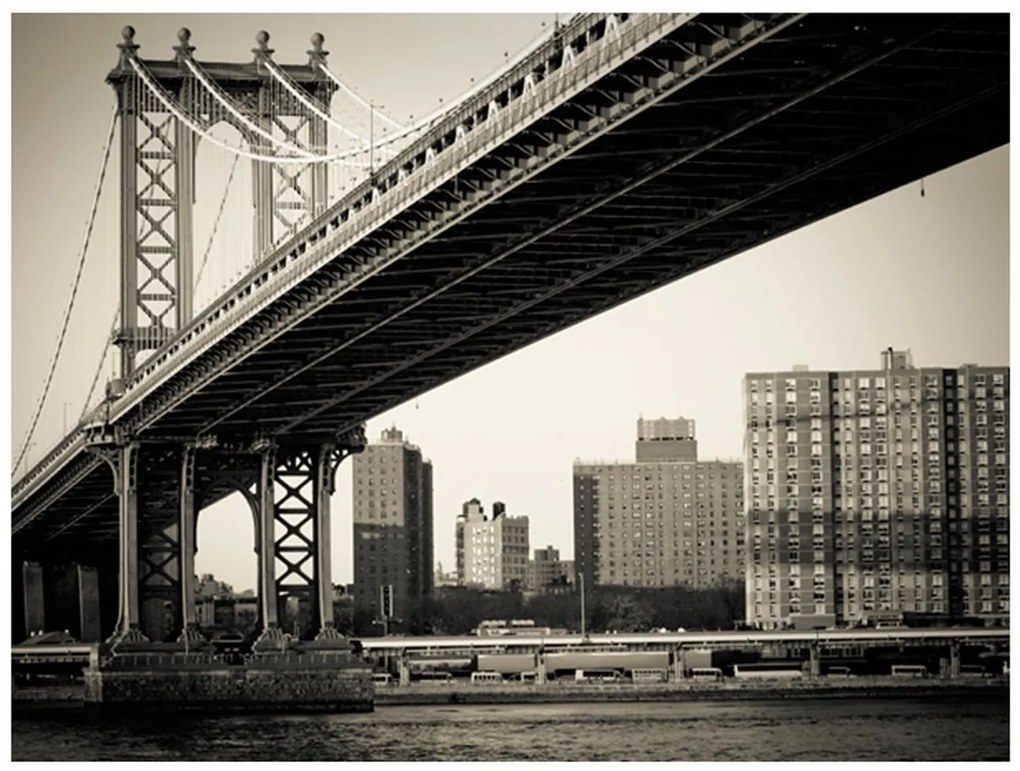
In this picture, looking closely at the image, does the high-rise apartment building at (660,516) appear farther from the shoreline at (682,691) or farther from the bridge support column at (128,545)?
the bridge support column at (128,545)

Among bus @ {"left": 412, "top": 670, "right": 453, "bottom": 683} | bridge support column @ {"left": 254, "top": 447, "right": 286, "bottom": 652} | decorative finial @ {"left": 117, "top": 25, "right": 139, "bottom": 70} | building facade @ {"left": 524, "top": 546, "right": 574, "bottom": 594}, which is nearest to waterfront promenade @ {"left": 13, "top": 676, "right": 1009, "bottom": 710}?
bus @ {"left": 412, "top": 670, "right": 453, "bottom": 683}

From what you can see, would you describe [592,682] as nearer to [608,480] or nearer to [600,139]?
[608,480]

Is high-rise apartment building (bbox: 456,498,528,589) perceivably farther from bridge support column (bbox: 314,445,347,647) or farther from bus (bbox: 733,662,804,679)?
bus (bbox: 733,662,804,679)

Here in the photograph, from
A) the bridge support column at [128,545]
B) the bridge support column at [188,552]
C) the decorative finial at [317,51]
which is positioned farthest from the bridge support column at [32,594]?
the decorative finial at [317,51]

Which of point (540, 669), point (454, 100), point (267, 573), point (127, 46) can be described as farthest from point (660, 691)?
point (454, 100)

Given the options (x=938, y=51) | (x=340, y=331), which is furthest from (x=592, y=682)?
(x=938, y=51)

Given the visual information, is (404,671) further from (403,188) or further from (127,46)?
(403,188)
